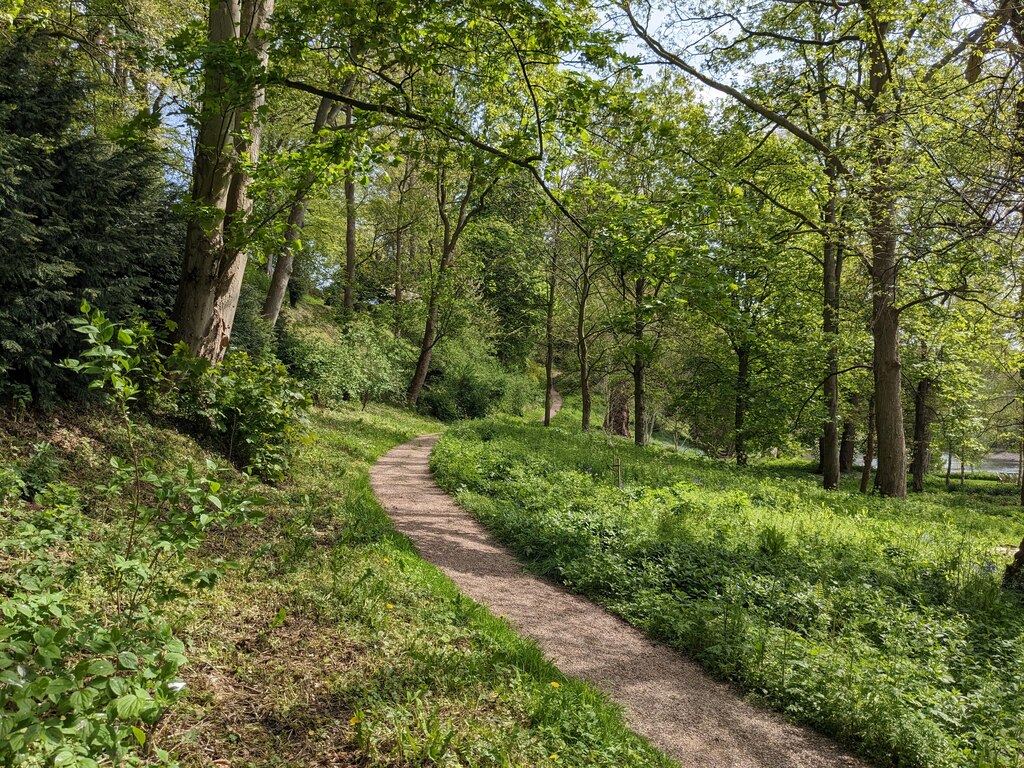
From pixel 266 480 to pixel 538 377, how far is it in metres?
30.8

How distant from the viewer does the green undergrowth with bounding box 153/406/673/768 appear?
3.04m

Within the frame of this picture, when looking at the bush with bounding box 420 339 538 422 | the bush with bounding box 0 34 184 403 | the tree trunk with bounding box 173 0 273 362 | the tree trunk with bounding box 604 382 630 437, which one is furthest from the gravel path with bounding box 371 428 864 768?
the tree trunk with bounding box 604 382 630 437

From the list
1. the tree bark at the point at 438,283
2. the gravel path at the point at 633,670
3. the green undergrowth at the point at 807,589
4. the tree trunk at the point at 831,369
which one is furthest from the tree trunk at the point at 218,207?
the tree trunk at the point at 831,369

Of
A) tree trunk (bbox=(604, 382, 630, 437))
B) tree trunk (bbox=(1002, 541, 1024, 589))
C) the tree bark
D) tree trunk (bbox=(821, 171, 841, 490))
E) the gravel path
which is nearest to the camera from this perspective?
the gravel path

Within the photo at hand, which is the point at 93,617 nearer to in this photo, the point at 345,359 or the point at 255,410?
the point at 255,410

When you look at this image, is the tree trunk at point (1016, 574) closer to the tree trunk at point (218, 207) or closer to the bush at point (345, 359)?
the tree trunk at point (218, 207)

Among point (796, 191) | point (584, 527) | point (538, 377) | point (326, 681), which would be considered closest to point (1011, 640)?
point (584, 527)

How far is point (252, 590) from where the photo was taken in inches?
175

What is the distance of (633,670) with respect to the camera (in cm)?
488

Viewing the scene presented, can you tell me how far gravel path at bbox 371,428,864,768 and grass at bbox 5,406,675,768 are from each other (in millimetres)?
380

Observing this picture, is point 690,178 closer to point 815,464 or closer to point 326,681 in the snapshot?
point 326,681

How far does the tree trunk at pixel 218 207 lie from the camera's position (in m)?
6.90

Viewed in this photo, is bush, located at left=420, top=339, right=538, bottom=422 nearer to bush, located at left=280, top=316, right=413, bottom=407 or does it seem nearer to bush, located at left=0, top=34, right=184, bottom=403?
bush, located at left=280, top=316, right=413, bottom=407

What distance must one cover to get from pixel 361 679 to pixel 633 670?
247 centimetres
